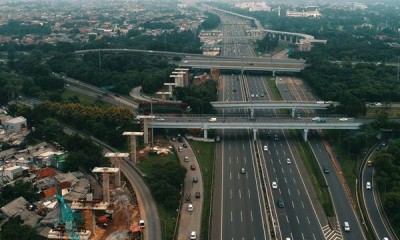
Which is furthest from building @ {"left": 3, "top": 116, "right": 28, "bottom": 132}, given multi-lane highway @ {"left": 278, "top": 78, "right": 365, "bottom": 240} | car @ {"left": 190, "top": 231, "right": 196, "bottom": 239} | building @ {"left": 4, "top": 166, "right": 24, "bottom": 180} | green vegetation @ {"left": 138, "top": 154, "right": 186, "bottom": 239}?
multi-lane highway @ {"left": 278, "top": 78, "right": 365, "bottom": 240}

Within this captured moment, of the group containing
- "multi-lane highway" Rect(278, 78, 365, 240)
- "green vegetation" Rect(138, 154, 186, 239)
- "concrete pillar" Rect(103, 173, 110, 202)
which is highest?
"concrete pillar" Rect(103, 173, 110, 202)

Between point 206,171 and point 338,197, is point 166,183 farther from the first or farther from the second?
point 338,197

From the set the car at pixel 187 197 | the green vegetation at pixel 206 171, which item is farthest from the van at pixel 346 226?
the car at pixel 187 197

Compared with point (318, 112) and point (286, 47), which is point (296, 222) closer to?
point (318, 112)

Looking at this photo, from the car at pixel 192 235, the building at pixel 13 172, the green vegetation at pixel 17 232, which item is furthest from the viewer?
the building at pixel 13 172

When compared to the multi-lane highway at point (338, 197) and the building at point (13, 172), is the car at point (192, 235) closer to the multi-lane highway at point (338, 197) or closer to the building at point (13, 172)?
the multi-lane highway at point (338, 197)

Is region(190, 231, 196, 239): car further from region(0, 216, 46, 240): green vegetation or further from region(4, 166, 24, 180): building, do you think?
region(4, 166, 24, 180): building
